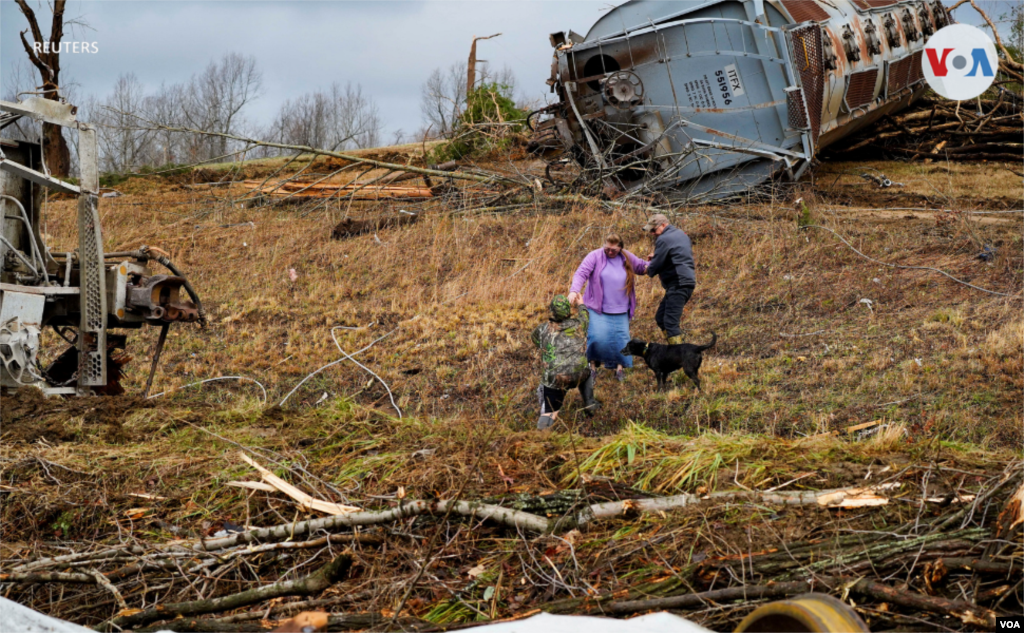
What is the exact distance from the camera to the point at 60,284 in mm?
6449

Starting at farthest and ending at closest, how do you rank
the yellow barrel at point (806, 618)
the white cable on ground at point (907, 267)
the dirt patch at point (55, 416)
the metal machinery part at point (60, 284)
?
the white cable on ground at point (907, 267)
the metal machinery part at point (60, 284)
the dirt patch at point (55, 416)
the yellow barrel at point (806, 618)

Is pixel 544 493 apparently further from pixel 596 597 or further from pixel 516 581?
pixel 596 597

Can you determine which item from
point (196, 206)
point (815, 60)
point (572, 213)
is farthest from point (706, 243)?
point (196, 206)

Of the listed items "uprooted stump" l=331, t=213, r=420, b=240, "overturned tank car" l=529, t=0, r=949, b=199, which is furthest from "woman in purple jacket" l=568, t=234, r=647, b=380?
"uprooted stump" l=331, t=213, r=420, b=240

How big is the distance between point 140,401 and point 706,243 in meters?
7.83

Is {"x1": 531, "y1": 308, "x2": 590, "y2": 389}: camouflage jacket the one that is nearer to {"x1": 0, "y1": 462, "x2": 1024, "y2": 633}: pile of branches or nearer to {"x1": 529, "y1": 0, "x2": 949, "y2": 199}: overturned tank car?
{"x1": 0, "y1": 462, "x2": 1024, "y2": 633}: pile of branches

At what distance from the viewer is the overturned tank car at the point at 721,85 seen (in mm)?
11672

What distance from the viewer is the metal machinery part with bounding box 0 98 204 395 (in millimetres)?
5859

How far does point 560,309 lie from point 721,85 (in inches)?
294

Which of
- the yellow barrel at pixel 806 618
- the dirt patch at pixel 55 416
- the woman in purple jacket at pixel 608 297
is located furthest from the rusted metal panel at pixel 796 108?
the yellow barrel at pixel 806 618

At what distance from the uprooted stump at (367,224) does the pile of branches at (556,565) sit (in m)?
9.65

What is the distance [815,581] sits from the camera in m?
2.99

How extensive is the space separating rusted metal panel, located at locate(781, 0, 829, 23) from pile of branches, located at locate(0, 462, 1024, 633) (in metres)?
9.59

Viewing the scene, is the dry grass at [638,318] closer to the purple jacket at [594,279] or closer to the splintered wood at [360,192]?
the splintered wood at [360,192]
